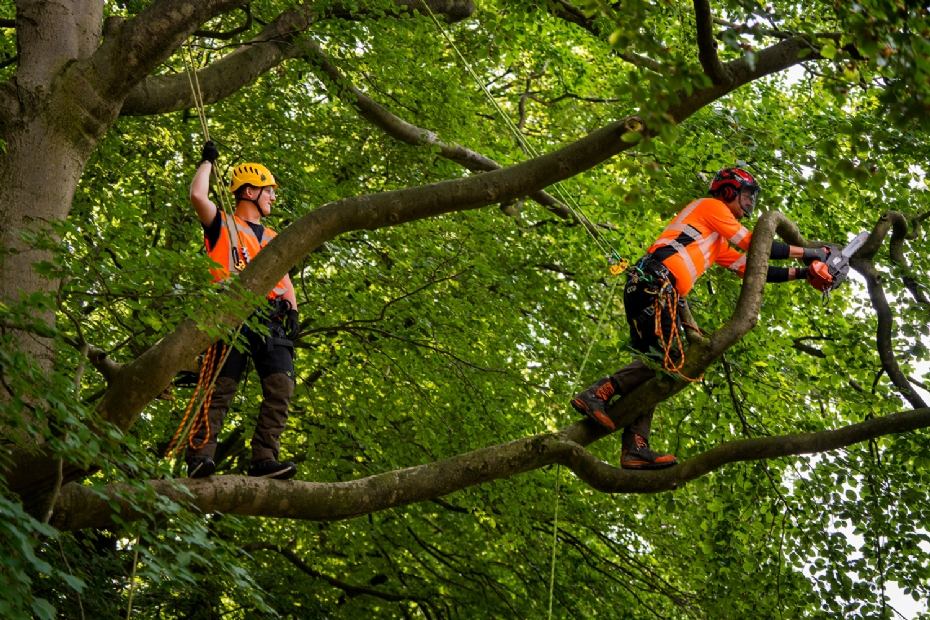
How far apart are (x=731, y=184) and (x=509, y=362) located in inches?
163

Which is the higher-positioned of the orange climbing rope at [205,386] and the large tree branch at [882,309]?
the large tree branch at [882,309]

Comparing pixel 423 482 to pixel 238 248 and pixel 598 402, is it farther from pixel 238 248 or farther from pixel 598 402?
pixel 238 248

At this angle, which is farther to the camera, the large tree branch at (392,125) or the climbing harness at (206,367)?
the large tree branch at (392,125)

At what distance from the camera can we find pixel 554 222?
10.0 m

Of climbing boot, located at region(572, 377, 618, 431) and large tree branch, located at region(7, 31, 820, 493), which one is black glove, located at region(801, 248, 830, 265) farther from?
large tree branch, located at region(7, 31, 820, 493)

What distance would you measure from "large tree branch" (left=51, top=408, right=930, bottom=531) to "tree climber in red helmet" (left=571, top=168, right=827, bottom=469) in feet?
1.45

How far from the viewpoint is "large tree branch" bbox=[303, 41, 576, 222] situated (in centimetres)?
714

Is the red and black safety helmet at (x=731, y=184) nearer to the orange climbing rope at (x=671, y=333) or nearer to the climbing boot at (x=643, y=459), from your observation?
the orange climbing rope at (x=671, y=333)

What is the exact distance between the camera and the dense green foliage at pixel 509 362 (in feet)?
22.0

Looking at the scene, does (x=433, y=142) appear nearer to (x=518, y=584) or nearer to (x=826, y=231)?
(x=826, y=231)

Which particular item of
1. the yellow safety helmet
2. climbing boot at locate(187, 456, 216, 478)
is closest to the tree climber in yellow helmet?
the yellow safety helmet

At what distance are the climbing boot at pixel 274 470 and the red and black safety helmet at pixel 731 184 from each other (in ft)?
9.05

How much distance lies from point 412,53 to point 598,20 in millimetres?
2354

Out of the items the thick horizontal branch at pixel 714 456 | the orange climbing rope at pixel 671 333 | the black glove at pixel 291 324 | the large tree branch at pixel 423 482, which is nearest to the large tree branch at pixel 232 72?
the black glove at pixel 291 324
